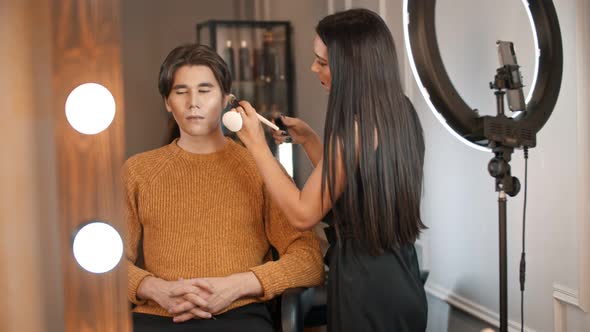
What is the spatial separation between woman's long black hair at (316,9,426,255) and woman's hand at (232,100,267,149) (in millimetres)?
136

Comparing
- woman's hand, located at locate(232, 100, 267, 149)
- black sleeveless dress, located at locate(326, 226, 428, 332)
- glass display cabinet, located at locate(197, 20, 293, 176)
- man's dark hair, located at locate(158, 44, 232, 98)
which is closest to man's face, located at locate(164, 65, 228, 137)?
man's dark hair, located at locate(158, 44, 232, 98)

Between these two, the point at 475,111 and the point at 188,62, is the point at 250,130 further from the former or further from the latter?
the point at 475,111

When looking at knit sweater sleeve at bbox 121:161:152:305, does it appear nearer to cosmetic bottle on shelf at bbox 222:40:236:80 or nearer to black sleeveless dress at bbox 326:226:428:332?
black sleeveless dress at bbox 326:226:428:332

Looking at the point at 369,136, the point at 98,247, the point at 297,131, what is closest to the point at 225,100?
the point at 297,131

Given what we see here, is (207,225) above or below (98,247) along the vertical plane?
below

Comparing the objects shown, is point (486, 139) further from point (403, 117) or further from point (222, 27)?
point (222, 27)

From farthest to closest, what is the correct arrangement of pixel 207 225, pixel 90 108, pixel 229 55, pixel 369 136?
1. pixel 229 55
2. pixel 207 225
3. pixel 369 136
4. pixel 90 108

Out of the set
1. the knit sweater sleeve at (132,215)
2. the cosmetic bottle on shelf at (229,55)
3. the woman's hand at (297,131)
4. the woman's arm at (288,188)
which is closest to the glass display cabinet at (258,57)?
the cosmetic bottle on shelf at (229,55)

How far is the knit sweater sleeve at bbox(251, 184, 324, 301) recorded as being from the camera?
4.44 ft

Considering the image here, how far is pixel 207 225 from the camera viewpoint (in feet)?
4.51

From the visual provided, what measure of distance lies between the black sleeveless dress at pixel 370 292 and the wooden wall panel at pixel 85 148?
0.96m

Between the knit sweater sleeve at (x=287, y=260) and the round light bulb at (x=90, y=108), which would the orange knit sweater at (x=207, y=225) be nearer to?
the knit sweater sleeve at (x=287, y=260)

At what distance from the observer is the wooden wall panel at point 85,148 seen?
0.30 metres

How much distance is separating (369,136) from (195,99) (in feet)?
1.35
